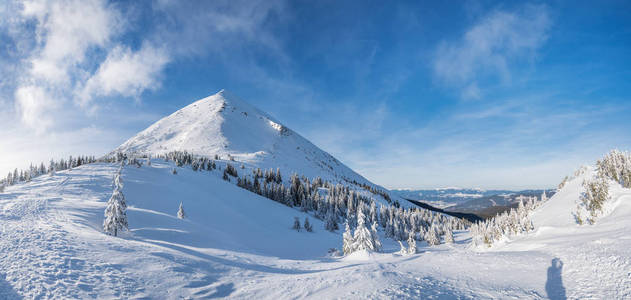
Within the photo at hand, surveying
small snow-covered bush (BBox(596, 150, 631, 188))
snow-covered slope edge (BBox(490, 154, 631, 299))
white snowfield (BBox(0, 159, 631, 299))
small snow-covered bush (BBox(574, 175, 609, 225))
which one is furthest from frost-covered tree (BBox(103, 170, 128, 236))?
small snow-covered bush (BBox(596, 150, 631, 188))

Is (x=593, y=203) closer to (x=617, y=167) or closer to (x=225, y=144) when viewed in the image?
(x=617, y=167)

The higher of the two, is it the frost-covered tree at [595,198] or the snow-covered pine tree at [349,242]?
the frost-covered tree at [595,198]

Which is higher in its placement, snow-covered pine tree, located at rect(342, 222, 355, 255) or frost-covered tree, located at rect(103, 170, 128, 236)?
frost-covered tree, located at rect(103, 170, 128, 236)

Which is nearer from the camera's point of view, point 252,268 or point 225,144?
point 252,268

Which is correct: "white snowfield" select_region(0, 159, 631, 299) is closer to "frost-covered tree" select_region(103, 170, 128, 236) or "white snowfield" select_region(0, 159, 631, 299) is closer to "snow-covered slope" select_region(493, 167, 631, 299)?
"snow-covered slope" select_region(493, 167, 631, 299)

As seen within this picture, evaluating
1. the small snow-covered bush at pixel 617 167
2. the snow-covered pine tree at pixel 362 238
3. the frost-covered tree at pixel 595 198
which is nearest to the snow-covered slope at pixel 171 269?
the snow-covered pine tree at pixel 362 238

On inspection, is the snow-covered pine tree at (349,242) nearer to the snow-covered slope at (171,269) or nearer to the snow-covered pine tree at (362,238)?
the snow-covered pine tree at (362,238)

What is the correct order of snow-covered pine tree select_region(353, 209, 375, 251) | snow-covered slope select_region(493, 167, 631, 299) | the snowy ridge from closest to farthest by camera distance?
snow-covered slope select_region(493, 167, 631, 299)
snow-covered pine tree select_region(353, 209, 375, 251)
the snowy ridge

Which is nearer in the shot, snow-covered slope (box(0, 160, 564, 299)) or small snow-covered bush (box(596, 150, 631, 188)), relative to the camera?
snow-covered slope (box(0, 160, 564, 299))

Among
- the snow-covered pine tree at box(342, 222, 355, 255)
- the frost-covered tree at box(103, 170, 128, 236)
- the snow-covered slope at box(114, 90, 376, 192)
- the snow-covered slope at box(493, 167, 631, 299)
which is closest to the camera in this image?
the snow-covered slope at box(493, 167, 631, 299)

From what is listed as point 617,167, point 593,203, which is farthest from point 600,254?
point 617,167

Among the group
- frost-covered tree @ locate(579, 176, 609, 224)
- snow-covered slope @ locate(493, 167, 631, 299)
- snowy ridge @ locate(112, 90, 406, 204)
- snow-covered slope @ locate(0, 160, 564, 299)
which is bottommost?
snow-covered slope @ locate(0, 160, 564, 299)

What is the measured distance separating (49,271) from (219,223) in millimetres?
21043

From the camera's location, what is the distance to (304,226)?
45.8 meters
